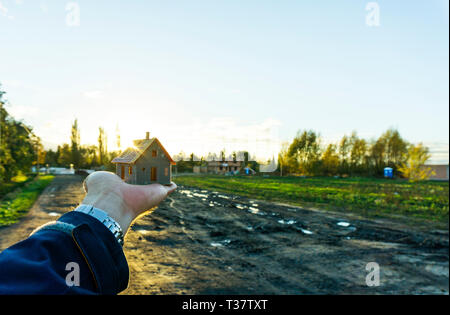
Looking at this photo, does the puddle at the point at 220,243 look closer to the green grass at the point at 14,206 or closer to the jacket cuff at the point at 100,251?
the green grass at the point at 14,206

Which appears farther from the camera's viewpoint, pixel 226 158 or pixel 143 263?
pixel 143 263

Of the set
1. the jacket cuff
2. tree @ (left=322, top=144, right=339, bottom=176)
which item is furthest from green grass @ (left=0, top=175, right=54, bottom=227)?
tree @ (left=322, top=144, right=339, bottom=176)

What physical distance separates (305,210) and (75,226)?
21.4 metres

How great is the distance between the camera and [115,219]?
1569 mm

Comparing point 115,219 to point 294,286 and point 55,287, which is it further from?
point 294,286

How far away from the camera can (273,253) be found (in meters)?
11.8

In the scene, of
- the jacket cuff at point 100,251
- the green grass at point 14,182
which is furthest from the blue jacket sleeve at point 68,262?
the green grass at point 14,182

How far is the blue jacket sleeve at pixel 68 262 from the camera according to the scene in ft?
3.05

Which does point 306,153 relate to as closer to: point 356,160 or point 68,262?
point 356,160

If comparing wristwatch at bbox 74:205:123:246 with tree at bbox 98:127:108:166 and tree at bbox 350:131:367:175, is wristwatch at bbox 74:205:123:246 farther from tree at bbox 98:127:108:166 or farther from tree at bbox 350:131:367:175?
tree at bbox 350:131:367:175

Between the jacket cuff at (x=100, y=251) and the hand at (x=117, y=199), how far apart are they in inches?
6.7

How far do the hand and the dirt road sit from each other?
200 inches
